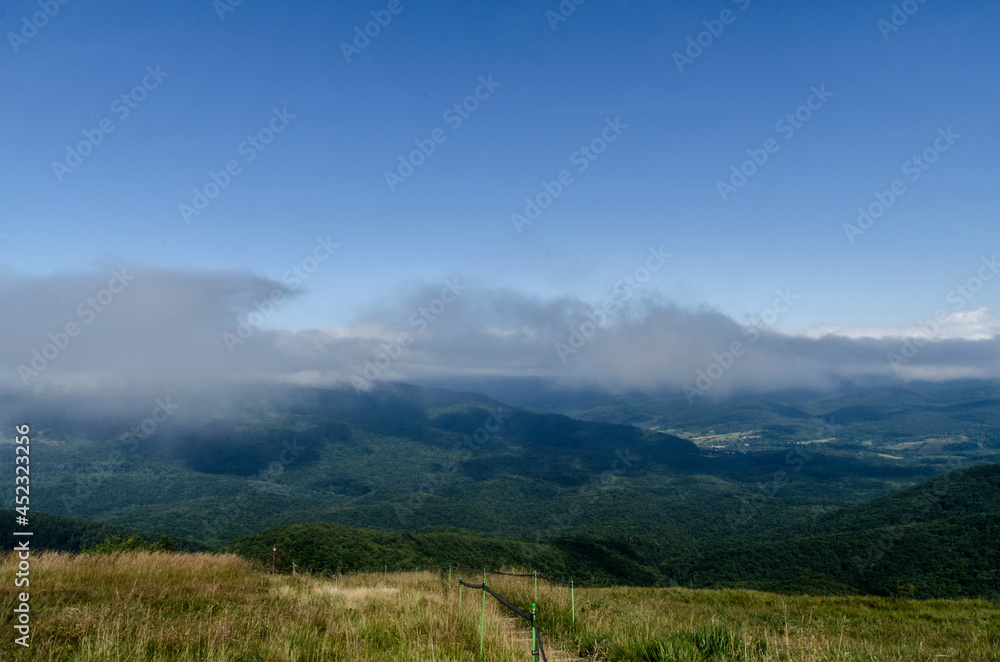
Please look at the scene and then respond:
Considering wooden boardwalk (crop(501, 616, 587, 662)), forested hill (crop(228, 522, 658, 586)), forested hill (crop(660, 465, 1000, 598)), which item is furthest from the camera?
forested hill (crop(228, 522, 658, 586))

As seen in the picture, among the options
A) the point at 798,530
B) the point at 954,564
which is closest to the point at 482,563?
the point at 954,564

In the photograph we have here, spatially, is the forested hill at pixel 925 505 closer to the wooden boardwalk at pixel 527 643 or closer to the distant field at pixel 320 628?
the distant field at pixel 320 628

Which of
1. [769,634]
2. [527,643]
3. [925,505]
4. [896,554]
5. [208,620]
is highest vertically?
[208,620]

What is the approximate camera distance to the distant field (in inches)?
267

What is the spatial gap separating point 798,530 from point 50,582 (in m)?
152

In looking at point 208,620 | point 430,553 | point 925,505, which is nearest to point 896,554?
point 925,505

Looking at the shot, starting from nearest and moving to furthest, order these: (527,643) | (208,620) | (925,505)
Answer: (527,643)
(208,620)
(925,505)

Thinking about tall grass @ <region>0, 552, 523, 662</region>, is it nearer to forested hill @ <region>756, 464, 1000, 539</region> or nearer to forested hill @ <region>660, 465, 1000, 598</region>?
forested hill @ <region>660, 465, 1000, 598</region>

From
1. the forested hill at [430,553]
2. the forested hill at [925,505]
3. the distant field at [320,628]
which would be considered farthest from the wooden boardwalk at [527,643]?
the forested hill at [925,505]

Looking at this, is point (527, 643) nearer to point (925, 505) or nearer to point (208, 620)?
point (208, 620)

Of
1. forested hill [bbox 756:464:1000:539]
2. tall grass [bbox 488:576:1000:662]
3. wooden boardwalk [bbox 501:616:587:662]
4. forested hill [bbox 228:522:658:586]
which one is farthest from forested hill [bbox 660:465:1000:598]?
wooden boardwalk [bbox 501:616:587:662]

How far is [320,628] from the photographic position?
8602 mm

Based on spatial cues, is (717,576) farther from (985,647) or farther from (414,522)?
(414,522)

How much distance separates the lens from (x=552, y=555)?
9925 cm
